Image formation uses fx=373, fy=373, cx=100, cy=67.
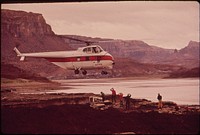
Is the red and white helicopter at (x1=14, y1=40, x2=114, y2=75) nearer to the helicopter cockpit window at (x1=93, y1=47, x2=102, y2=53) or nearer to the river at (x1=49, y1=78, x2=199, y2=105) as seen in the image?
the helicopter cockpit window at (x1=93, y1=47, x2=102, y2=53)

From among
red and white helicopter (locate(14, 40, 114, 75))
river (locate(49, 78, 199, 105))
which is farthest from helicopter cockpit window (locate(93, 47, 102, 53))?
river (locate(49, 78, 199, 105))

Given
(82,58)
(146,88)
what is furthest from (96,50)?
(146,88)

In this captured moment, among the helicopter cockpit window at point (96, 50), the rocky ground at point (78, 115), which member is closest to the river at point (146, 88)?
the rocky ground at point (78, 115)

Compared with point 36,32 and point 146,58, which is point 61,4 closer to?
point 36,32

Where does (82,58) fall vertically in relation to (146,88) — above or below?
above

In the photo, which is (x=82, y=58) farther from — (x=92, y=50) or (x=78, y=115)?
(x=78, y=115)

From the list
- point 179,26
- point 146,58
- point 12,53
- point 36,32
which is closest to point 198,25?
point 179,26
